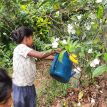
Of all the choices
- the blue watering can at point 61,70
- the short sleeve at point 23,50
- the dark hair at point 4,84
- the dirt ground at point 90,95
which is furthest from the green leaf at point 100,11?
the dark hair at point 4,84

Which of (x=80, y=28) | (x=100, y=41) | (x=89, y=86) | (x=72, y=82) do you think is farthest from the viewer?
(x=72, y=82)

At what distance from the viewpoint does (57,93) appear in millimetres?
5824

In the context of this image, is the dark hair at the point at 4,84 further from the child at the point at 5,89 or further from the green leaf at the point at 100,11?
the green leaf at the point at 100,11

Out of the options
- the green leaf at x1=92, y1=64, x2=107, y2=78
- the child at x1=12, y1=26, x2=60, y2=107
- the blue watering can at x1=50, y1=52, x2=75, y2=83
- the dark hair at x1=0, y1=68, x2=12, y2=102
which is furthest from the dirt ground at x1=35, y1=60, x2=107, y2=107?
the dark hair at x1=0, y1=68, x2=12, y2=102

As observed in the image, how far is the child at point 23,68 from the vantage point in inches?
172

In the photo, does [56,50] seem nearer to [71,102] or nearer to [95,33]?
[95,33]

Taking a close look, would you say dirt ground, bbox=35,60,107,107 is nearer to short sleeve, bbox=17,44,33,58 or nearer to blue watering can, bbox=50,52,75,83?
blue watering can, bbox=50,52,75,83

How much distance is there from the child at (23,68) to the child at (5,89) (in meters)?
2.04

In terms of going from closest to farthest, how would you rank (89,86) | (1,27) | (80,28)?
(80,28) → (89,86) → (1,27)

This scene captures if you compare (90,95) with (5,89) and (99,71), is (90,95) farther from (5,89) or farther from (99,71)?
(5,89)

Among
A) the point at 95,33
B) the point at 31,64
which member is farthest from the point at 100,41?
the point at 31,64

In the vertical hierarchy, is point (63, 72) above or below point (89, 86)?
above

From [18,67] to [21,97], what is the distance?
41cm

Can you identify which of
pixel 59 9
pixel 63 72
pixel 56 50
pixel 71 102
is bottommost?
pixel 71 102
